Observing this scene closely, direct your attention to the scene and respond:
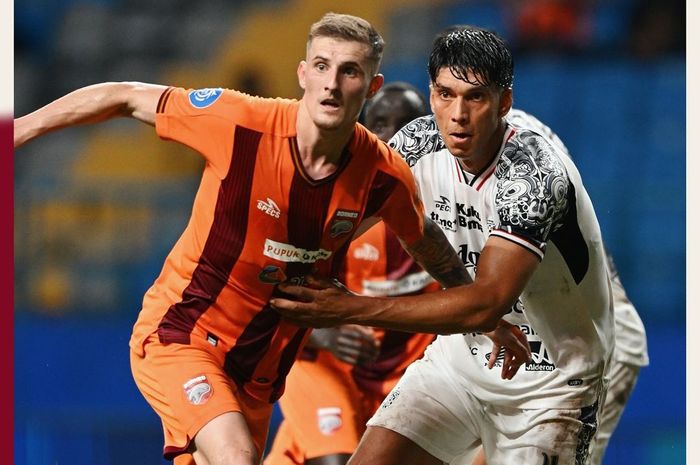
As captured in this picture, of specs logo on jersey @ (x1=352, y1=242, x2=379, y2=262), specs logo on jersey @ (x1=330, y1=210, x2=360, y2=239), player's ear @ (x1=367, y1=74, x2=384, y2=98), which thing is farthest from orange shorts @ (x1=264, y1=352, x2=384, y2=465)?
player's ear @ (x1=367, y1=74, x2=384, y2=98)

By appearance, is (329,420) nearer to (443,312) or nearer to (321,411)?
(321,411)

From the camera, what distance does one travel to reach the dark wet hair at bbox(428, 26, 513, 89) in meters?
3.98

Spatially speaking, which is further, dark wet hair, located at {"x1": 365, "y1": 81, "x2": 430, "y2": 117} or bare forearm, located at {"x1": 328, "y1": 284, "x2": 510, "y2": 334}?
dark wet hair, located at {"x1": 365, "y1": 81, "x2": 430, "y2": 117}

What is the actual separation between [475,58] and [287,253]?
3.01 feet

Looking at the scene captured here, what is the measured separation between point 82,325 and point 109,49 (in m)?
4.24

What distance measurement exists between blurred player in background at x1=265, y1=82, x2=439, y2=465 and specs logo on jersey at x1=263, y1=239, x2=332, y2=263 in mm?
1614

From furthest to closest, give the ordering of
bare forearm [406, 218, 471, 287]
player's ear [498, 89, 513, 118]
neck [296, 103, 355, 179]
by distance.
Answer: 1. bare forearm [406, 218, 471, 287]
2. player's ear [498, 89, 513, 118]
3. neck [296, 103, 355, 179]

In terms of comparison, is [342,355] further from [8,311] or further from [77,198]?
[77,198]

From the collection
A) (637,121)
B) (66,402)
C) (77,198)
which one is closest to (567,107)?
(637,121)

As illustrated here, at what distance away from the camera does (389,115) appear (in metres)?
5.66

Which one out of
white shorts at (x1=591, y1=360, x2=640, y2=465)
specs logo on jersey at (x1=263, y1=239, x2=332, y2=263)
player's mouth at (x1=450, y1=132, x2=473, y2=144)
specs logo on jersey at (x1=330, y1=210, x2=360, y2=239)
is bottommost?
white shorts at (x1=591, y1=360, x2=640, y2=465)

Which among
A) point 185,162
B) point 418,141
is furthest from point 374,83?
point 185,162

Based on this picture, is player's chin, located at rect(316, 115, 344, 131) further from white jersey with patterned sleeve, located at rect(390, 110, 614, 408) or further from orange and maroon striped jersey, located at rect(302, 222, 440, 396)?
orange and maroon striped jersey, located at rect(302, 222, 440, 396)

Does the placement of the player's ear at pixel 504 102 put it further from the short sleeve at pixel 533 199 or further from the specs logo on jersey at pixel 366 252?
the specs logo on jersey at pixel 366 252
